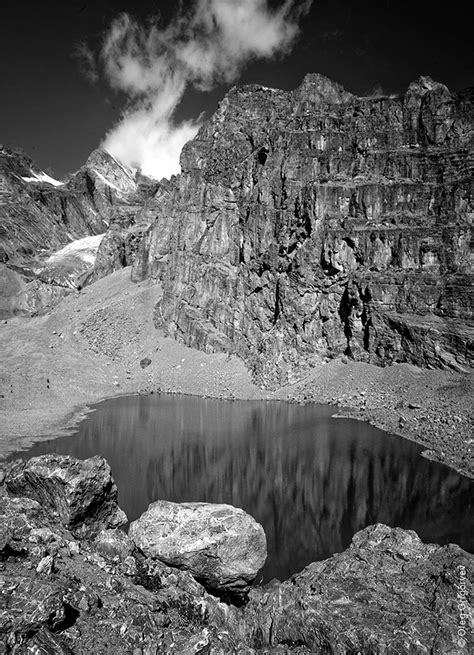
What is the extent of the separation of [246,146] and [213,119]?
3156cm

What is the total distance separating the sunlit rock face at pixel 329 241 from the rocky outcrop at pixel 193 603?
63.4 m

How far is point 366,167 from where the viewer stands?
335 feet

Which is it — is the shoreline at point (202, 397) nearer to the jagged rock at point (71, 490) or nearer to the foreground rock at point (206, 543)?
the jagged rock at point (71, 490)

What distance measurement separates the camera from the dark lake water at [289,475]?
987 inches

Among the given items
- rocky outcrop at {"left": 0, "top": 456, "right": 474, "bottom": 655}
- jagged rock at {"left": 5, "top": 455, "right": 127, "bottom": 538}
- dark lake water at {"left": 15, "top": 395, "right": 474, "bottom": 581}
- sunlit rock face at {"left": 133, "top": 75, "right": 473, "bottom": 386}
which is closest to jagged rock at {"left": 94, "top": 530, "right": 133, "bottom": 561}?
rocky outcrop at {"left": 0, "top": 456, "right": 474, "bottom": 655}

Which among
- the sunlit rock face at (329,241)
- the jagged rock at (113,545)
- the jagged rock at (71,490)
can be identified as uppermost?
the sunlit rock face at (329,241)

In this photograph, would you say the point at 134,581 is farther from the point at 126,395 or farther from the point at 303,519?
the point at 126,395

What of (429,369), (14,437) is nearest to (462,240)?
(429,369)

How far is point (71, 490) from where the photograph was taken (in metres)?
16.2

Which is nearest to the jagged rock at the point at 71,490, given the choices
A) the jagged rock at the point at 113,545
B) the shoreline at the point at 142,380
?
the jagged rock at the point at 113,545

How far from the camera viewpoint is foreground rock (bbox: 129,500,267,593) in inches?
576

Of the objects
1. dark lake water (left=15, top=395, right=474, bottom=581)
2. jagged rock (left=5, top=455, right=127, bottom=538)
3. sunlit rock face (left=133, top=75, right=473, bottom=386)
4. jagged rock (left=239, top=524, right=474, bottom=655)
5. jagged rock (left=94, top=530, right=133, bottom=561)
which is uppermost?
sunlit rock face (left=133, top=75, right=473, bottom=386)

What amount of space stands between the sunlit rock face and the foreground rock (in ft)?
210

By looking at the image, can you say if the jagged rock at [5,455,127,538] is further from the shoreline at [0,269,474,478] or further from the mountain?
the mountain
